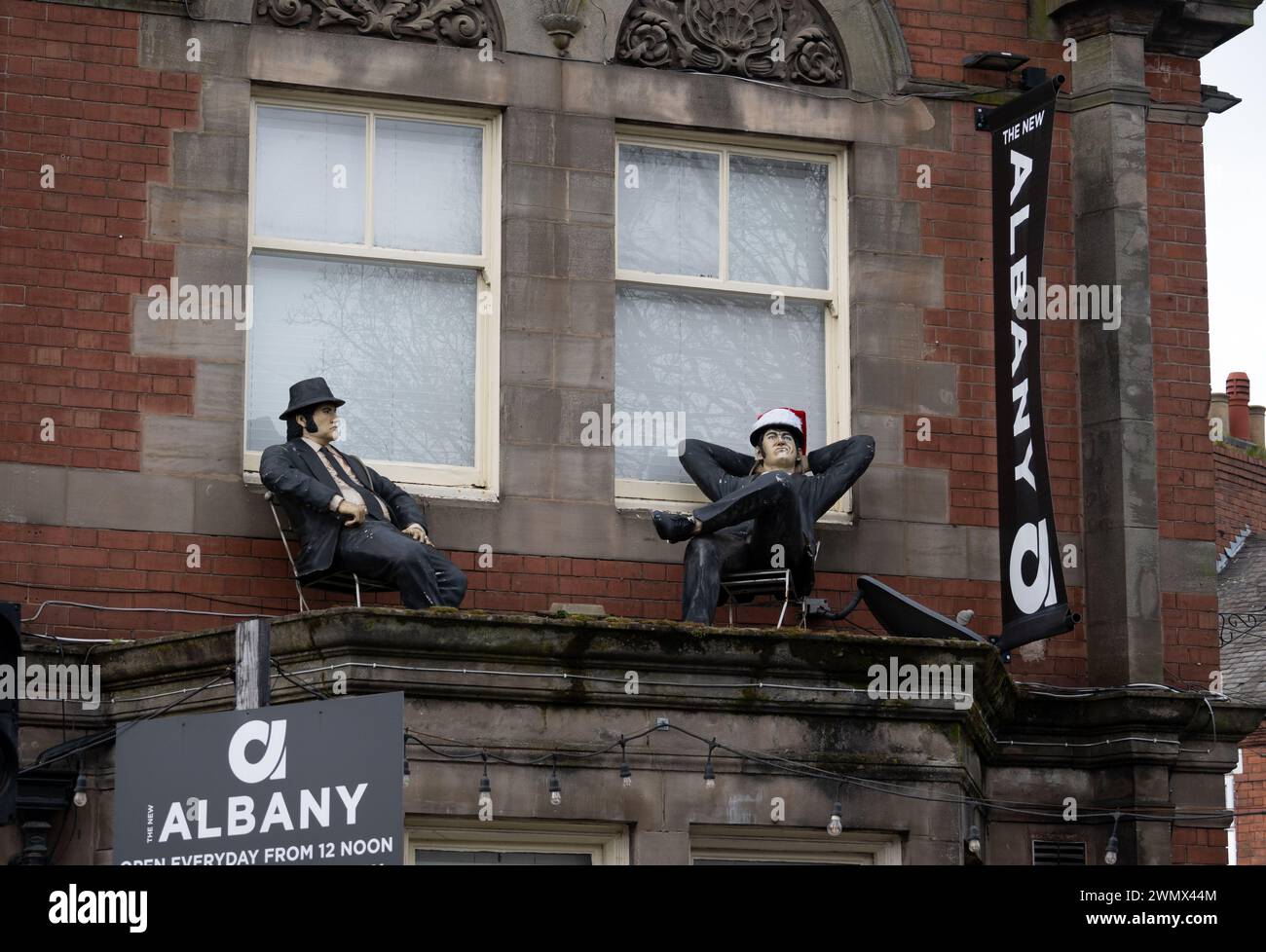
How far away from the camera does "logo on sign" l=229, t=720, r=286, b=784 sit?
32.3ft

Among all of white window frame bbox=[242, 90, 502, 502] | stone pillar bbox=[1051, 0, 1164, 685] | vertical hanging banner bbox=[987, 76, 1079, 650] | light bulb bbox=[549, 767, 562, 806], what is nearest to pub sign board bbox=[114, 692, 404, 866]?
light bulb bbox=[549, 767, 562, 806]

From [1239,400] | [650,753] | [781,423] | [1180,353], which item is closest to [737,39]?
[781,423]

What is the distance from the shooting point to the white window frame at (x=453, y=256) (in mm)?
14594

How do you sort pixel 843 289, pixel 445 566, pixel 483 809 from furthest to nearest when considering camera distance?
pixel 843 289, pixel 445 566, pixel 483 809

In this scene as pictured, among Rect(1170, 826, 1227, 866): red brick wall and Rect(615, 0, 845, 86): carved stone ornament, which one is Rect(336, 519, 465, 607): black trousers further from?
Rect(1170, 826, 1227, 866): red brick wall

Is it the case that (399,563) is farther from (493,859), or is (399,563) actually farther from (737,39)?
(737,39)

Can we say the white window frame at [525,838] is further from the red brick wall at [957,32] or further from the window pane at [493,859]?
the red brick wall at [957,32]

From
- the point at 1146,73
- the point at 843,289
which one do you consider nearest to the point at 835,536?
the point at 843,289

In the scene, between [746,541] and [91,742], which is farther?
[746,541]

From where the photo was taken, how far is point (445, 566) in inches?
536

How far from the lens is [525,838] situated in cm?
1312

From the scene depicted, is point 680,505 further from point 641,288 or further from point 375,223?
point 375,223

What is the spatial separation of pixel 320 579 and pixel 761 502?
246 cm

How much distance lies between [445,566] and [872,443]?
2805 mm
